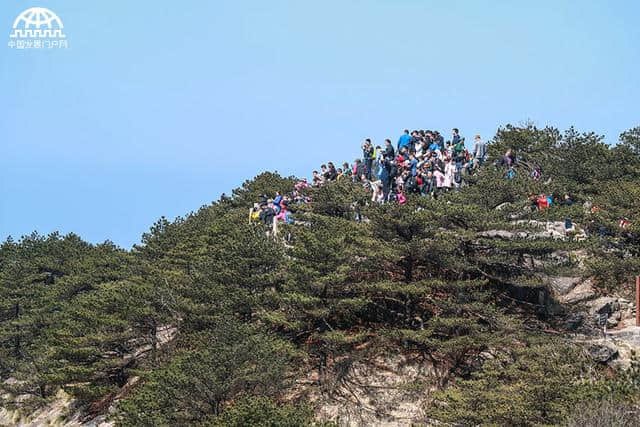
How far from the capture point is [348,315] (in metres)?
30.0

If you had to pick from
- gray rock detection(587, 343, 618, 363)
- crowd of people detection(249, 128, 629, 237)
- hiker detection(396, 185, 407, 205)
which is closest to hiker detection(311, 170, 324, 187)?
crowd of people detection(249, 128, 629, 237)

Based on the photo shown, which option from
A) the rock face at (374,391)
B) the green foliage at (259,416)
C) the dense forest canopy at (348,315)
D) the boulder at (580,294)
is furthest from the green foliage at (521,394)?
the boulder at (580,294)

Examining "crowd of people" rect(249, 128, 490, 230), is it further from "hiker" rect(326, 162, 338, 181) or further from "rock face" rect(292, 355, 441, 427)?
"rock face" rect(292, 355, 441, 427)

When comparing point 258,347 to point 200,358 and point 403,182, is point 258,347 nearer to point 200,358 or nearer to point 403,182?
point 200,358

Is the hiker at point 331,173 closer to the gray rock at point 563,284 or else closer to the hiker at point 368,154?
the hiker at point 368,154

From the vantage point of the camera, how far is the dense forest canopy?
2195cm

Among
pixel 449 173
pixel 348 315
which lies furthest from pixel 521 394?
pixel 449 173

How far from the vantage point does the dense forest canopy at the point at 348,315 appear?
22.0m

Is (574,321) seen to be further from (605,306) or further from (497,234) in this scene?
(497,234)

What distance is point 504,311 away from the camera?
29938 millimetres

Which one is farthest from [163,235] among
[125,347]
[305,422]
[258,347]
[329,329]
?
[305,422]

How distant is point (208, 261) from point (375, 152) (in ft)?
29.8

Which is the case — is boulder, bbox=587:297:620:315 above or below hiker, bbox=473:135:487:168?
below

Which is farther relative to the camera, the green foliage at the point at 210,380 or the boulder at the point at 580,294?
the boulder at the point at 580,294
